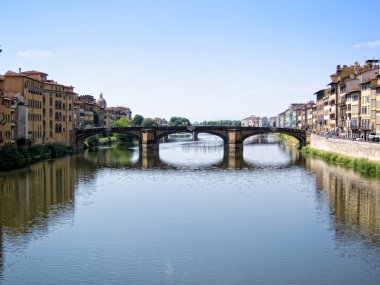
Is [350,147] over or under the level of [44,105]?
under

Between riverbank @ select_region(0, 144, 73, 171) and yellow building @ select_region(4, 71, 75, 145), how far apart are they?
2335 millimetres

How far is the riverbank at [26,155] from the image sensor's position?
5497cm

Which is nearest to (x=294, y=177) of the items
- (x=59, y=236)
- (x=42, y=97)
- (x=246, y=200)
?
(x=246, y=200)

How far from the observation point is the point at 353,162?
55.3m

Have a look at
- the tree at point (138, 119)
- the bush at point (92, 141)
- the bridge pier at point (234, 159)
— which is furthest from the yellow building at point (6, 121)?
the tree at point (138, 119)

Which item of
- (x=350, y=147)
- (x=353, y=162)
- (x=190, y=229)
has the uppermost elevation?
(x=350, y=147)

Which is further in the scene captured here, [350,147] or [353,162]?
[350,147]

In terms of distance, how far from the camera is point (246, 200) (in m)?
38.2

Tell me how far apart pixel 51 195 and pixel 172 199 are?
9168 millimetres

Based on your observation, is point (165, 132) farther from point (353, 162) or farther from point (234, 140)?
point (353, 162)

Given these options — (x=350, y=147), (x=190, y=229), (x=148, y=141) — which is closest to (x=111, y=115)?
(x=148, y=141)

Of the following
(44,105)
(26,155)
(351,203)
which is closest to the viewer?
(351,203)

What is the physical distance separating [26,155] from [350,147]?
36.2 m

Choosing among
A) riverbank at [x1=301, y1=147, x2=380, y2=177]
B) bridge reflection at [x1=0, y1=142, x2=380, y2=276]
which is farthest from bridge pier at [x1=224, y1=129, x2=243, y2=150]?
bridge reflection at [x1=0, y1=142, x2=380, y2=276]
